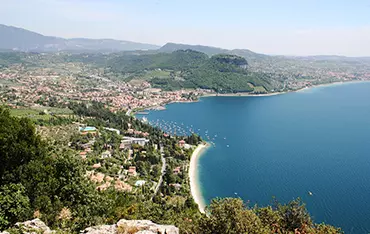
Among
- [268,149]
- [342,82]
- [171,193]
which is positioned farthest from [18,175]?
[342,82]

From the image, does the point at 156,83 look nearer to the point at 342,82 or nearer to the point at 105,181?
the point at 105,181

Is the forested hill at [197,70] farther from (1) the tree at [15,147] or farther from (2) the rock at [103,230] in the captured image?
(2) the rock at [103,230]

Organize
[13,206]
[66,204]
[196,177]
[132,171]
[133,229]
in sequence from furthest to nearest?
[196,177]
[132,171]
[66,204]
[13,206]
[133,229]

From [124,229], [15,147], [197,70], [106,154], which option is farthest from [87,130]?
[197,70]

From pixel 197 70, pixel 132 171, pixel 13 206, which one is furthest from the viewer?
pixel 197 70

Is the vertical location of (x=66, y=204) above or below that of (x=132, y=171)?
above

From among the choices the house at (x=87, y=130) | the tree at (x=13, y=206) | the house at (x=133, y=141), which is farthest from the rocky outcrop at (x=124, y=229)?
the house at (x=87, y=130)

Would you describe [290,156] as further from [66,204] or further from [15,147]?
[15,147]
